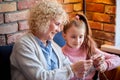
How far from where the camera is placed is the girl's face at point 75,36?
1.80m

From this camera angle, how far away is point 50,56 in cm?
160

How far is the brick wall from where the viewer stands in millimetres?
1888

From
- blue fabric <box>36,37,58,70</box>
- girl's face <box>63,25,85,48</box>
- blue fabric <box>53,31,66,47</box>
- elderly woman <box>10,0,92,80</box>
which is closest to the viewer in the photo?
elderly woman <box>10,0,92,80</box>

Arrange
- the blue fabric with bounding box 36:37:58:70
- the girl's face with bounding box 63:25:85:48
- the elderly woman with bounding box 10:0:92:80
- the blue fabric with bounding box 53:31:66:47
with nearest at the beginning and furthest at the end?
the elderly woman with bounding box 10:0:92:80, the blue fabric with bounding box 36:37:58:70, the girl's face with bounding box 63:25:85:48, the blue fabric with bounding box 53:31:66:47

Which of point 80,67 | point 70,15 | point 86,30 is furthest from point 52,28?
point 70,15

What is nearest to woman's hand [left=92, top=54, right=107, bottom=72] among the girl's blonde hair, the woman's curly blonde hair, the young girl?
the young girl

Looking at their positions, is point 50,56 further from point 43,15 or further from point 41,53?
point 43,15

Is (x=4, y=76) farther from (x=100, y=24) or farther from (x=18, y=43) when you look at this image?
(x=100, y=24)

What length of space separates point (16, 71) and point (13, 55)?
0.10 metres

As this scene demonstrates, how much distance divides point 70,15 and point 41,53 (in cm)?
101

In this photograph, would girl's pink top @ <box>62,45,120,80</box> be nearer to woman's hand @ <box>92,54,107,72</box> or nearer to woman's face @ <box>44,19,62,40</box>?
woman's hand @ <box>92,54,107,72</box>

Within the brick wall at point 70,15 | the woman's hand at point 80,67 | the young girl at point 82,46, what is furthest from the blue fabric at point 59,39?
the woman's hand at point 80,67

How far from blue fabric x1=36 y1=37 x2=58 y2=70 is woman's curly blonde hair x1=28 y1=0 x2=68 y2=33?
0.26ft

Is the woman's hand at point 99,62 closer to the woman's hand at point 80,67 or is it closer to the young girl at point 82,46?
the young girl at point 82,46
